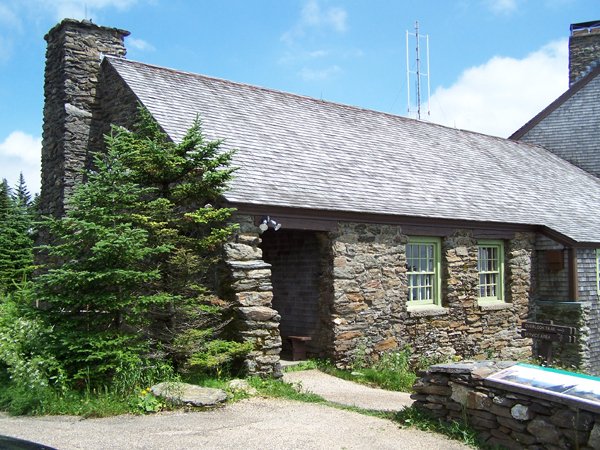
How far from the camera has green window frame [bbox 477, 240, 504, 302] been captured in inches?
588

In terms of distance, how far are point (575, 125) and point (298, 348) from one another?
16013 millimetres

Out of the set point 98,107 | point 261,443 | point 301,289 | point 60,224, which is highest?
point 98,107

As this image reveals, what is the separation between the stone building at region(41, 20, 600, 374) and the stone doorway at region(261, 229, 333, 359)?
0.11 feet

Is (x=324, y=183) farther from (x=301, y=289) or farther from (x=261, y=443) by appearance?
(x=261, y=443)

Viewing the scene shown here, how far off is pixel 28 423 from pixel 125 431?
1.22 metres

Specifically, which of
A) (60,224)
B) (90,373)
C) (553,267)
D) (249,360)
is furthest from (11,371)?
(553,267)

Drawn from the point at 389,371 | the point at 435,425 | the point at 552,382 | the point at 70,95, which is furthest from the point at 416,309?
the point at 70,95

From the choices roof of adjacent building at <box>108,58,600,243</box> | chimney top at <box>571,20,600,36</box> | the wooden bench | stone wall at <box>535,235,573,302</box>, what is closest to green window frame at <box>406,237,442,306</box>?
roof of adjacent building at <box>108,58,600,243</box>

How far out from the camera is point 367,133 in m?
16.6

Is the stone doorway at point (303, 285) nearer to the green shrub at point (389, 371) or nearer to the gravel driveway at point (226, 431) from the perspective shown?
the green shrub at point (389, 371)

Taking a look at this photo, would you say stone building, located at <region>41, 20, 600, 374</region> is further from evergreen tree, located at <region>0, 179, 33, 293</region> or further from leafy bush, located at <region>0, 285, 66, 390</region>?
evergreen tree, located at <region>0, 179, 33, 293</region>

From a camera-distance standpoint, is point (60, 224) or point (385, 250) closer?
point (60, 224)

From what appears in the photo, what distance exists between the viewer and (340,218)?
11859 millimetres

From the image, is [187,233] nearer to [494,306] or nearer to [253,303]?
[253,303]
